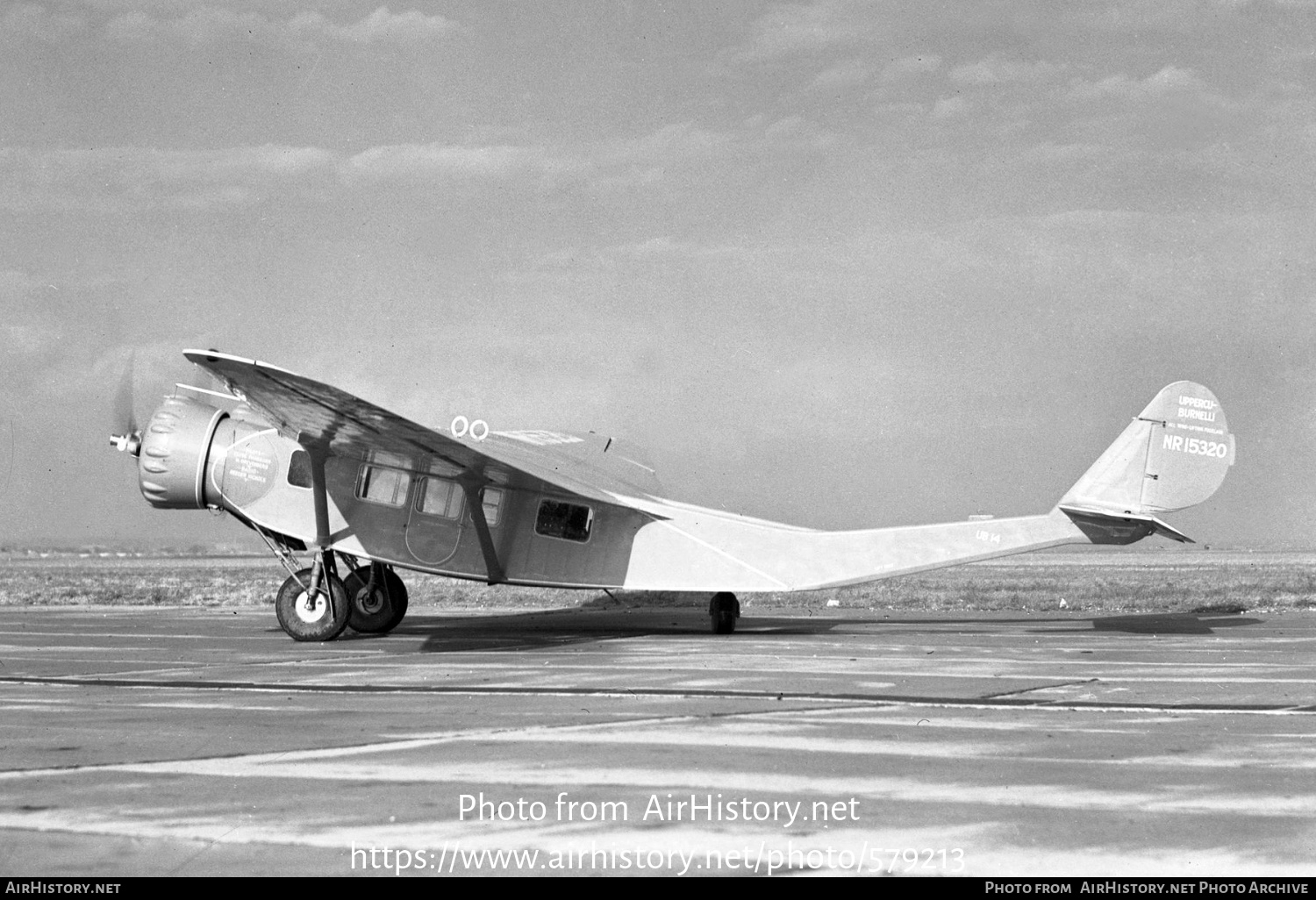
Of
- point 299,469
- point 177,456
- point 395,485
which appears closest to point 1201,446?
point 395,485

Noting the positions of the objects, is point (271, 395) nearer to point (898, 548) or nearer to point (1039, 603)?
point (898, 548)

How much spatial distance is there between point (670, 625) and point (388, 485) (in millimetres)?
5668

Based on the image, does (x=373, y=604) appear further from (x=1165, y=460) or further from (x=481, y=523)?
(x=1165, y=460)

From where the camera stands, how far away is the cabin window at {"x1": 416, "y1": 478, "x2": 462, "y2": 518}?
2016cm

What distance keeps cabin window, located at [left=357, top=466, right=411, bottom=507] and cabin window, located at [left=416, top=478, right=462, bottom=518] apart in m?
0.28

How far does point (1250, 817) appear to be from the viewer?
7.09 metres

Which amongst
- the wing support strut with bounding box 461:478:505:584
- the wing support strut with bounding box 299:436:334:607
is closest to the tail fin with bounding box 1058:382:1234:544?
the wing support strut with bounding box 461:478:505:584

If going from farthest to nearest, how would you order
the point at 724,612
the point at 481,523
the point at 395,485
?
the point at 724,612, the point at 395,485, the point at 481,523

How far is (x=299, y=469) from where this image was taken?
67.7ft

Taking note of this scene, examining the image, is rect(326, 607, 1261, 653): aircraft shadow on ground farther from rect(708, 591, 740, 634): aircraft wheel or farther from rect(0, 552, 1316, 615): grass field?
rect(0, 552, 1316, 615): grass field

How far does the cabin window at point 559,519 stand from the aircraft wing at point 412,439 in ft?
0.91

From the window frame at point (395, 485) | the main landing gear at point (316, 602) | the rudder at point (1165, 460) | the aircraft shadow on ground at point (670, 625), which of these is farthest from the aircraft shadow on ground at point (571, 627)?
the rudder at point (1165, 460)

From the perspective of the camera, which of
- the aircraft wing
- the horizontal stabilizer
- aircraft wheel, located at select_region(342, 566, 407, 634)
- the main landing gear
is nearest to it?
the aircraft wing

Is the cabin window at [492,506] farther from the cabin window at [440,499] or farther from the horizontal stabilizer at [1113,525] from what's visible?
the horizontal stabilizer at [1113,525]
